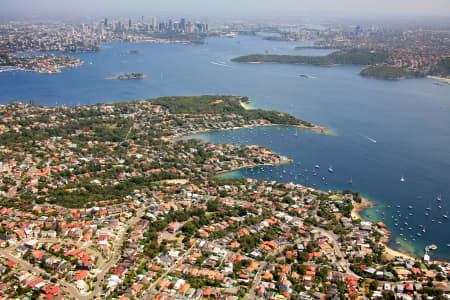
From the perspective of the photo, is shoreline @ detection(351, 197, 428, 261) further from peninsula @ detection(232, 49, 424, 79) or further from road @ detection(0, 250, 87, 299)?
peninsula @ detection(232, 49, 424, 79)

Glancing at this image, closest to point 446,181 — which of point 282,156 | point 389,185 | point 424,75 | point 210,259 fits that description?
point 389,185

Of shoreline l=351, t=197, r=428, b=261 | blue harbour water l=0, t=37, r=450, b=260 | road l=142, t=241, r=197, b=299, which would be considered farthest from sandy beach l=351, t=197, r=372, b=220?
road l=142, t=241, r=197, b=299

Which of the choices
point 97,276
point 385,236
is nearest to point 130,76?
point 97,276

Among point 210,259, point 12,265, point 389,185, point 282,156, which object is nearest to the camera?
point 12,265

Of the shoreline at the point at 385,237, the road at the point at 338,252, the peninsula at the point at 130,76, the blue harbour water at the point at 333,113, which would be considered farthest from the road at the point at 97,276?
the peninsula at the point at 130,76

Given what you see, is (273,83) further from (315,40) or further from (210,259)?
(315,40)

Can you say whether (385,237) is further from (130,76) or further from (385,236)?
(130,76)

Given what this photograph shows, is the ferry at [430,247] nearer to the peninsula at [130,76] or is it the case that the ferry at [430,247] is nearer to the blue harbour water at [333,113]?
the blue harbour water at [333,113]

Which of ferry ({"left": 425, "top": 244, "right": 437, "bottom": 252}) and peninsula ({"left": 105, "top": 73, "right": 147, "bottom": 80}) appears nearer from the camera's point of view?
ferry ({"left": 425, "top": 244, "right": 437, "bottom": 252})
